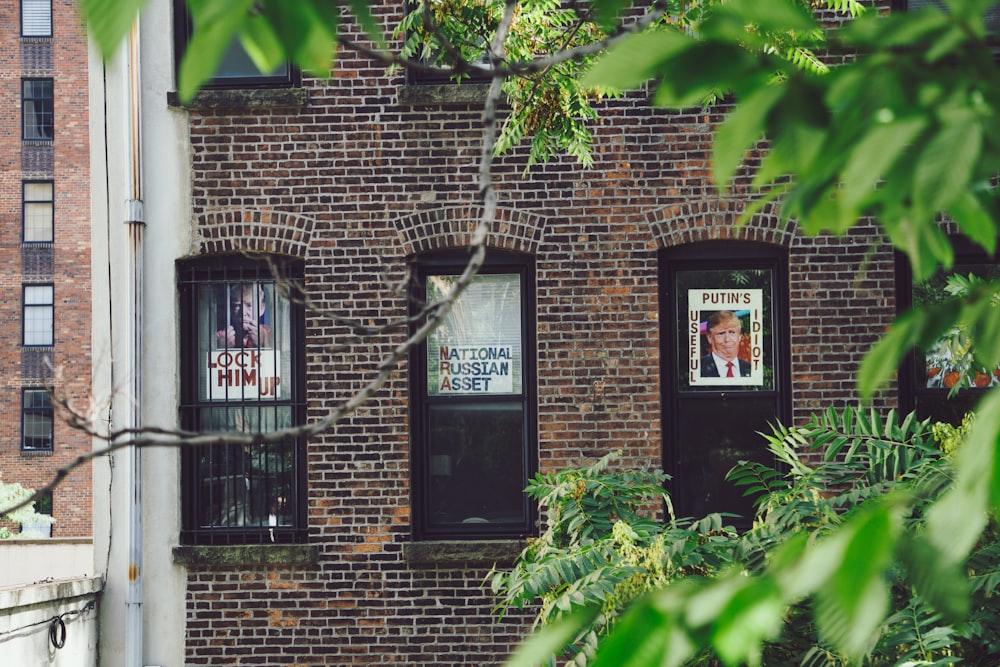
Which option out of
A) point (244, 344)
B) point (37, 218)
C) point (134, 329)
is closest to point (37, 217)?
point (37, 218)

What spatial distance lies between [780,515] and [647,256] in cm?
462

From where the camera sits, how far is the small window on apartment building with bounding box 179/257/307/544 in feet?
27.9

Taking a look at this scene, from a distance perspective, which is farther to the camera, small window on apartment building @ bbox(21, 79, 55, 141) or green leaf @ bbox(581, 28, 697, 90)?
small window on apartment building @ bbox(21, 79, 55, 141)

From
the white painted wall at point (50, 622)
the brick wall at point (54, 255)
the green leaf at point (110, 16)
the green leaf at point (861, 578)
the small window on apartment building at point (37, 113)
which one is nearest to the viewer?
the green leaf at point (861, 578)

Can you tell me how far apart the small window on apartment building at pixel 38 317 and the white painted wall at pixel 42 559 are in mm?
16681

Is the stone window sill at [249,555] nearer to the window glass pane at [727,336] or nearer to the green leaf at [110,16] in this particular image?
the window glass pane at [727,336]

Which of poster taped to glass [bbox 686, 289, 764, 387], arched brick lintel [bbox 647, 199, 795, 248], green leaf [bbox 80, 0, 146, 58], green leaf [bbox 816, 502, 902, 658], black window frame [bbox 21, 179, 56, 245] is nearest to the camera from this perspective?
green leaf [bbox 816, 502, 902, 658]

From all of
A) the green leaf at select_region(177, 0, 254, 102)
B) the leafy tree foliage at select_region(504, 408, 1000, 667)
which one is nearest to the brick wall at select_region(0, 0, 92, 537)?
the leafy tree foliage at select_region(504, 408, 1000, 667)

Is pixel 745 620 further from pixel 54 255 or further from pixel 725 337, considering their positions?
pixel 54 255

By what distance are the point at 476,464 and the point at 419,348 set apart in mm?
1061

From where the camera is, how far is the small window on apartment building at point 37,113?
39.5m

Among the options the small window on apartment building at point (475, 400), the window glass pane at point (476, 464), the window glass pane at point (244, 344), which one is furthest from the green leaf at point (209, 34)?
the window glass pane at point (244, 344)

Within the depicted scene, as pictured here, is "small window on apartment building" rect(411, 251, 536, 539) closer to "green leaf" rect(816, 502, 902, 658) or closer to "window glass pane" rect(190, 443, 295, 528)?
"window glass pane" rect(190, 443, 295, 528)

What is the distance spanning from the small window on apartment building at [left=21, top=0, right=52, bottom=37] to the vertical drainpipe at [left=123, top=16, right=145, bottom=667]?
36.0 m
